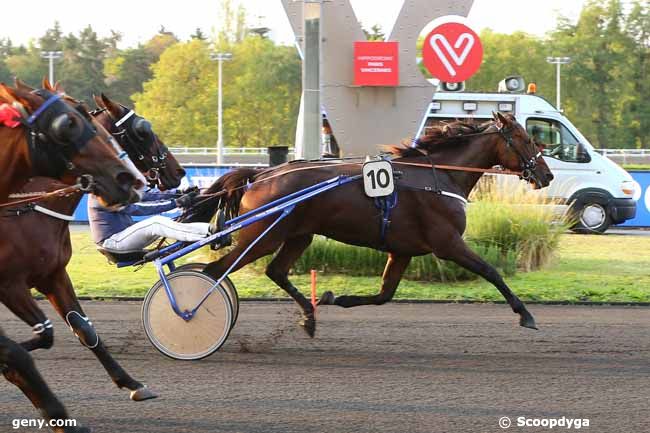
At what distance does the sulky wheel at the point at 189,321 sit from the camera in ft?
21.8

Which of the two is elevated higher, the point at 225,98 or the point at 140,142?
the point at 225,98

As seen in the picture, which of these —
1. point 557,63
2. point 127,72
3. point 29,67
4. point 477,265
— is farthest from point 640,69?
point 477,265

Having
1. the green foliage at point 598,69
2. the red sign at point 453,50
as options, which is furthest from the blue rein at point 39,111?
the green foliage at point 598,69

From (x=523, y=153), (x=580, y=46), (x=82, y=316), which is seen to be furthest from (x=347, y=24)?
(x=580, y=46)

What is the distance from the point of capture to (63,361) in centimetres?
657

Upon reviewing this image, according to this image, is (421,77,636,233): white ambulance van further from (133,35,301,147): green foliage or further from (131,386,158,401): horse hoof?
(133,35,301,147): green foliage

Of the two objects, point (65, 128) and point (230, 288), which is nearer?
point (65, 128)

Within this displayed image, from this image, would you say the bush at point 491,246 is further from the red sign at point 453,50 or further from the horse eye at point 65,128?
the horse eye at point 65,128

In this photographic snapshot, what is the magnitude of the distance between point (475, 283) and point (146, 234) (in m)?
4.86

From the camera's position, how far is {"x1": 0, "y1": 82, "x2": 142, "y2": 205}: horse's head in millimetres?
4125

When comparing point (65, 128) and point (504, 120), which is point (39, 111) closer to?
point (65, 128)

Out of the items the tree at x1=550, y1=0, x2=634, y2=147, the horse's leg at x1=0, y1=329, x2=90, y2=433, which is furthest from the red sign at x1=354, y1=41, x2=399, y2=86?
the tree at x1=550, y1=0, x2=634, y2=147

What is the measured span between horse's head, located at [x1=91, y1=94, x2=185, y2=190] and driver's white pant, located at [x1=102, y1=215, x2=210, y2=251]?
0.32 metres

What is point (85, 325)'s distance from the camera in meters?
5.35
